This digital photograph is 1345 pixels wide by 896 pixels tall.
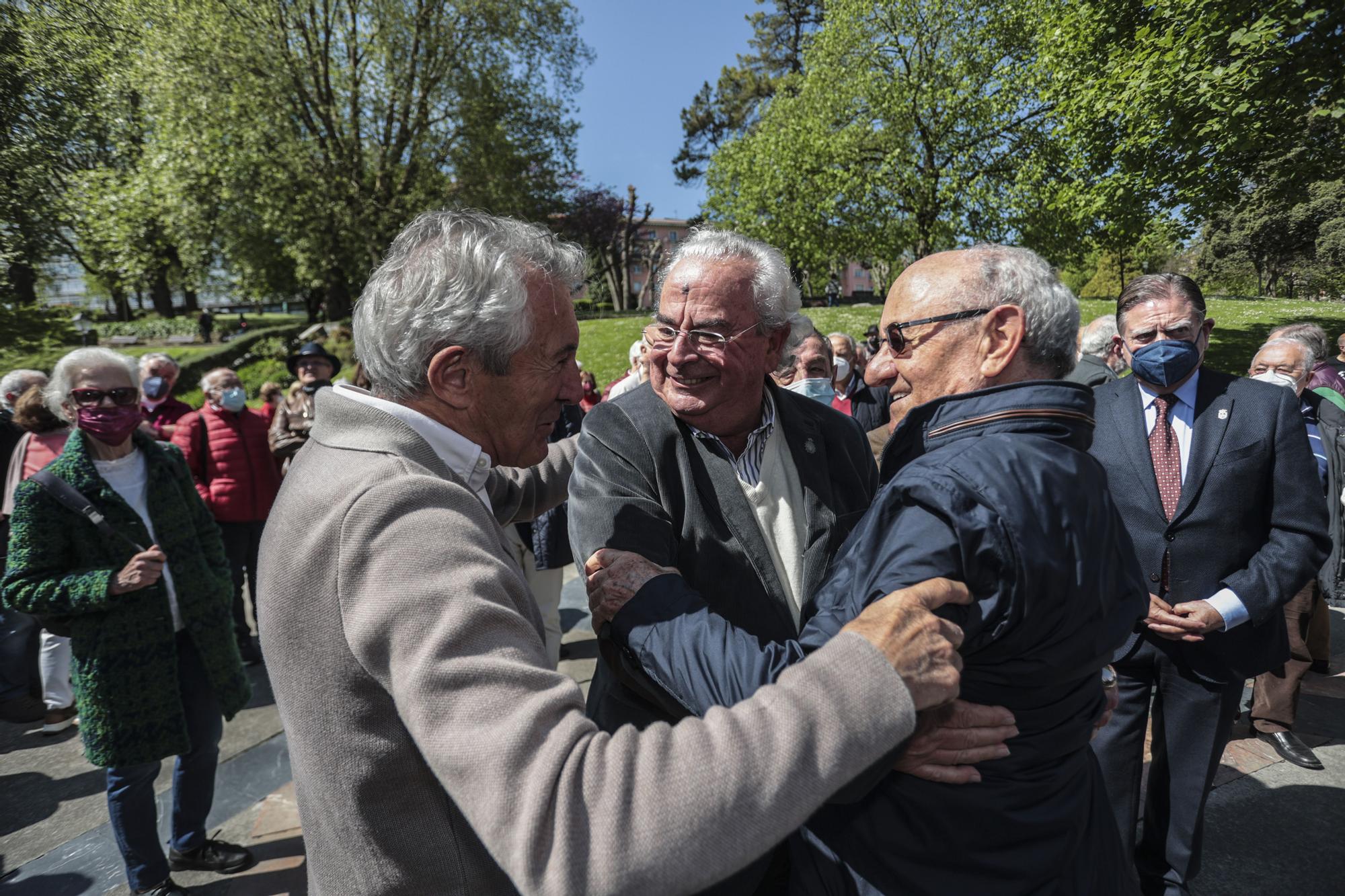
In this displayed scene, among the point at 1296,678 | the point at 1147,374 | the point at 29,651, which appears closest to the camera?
the point at 1147,374

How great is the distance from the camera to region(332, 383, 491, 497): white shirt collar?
123cm

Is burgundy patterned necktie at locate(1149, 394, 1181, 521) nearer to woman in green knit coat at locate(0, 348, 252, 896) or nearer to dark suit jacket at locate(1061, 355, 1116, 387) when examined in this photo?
dark suit jacket at locate(1061, 355, 1116, 387)

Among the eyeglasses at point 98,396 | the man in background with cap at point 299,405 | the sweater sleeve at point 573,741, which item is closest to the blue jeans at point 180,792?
the eyeglasses at point 98,396

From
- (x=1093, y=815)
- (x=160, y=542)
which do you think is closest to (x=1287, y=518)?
(x=1093, y=815)

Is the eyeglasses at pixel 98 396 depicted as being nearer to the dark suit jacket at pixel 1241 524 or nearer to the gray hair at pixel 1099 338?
the dark suit jacket at pixel 1241 524

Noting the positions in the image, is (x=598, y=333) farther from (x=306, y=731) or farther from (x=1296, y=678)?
(x=306, y=731)

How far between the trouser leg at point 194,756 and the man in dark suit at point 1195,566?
3.54 metres

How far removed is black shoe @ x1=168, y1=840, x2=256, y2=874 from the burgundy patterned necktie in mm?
4028

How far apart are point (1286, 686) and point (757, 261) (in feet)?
12.6

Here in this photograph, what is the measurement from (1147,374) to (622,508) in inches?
89.4

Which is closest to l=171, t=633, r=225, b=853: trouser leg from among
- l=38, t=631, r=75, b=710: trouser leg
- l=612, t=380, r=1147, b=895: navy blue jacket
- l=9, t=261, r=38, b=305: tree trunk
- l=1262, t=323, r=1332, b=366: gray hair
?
l=38, t=631, r=75, b=710: trouser leg

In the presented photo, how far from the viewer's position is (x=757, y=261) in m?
2.18

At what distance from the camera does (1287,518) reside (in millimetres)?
2564

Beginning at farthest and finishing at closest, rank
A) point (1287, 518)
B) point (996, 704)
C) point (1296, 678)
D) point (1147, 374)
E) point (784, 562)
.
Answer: point (1296, 678), point (1147, 374), point (1287, 518), point (784, 562), point (996, 704)
